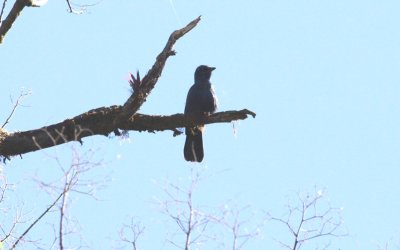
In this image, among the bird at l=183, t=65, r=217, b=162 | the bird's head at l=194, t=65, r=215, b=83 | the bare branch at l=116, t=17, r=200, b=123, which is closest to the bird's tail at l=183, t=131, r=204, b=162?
the bird at l=183, t=65, r=217, b=162

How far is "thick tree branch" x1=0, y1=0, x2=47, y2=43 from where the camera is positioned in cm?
795

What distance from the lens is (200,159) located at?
436 inches

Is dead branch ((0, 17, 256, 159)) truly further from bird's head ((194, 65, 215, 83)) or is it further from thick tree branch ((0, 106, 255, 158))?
Answer: bird's head ((194, 65, 215, 83))

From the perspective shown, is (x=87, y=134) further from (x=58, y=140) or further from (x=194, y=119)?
(x=194, y=119)

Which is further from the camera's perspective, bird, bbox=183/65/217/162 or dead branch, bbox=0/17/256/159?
bird, bbox=183/65/217/162

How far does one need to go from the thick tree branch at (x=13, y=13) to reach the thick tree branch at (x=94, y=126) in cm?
93

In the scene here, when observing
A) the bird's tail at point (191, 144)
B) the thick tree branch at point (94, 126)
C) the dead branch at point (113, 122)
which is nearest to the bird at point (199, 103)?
the bird's tail at point (191, 144)

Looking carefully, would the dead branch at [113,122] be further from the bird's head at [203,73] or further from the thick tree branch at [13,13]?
the bird's head at [203,73]

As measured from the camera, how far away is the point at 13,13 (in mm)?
7996

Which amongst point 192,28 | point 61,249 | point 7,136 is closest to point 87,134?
point 7,136

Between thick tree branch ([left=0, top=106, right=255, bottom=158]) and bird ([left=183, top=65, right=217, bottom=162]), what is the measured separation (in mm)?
1658

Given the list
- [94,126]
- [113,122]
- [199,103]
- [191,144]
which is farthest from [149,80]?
[199,103]

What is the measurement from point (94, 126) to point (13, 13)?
1260 mm

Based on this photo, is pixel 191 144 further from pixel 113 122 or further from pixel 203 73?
pixel 113 122
